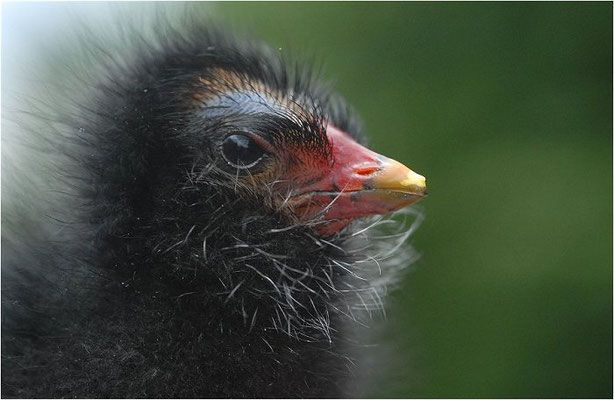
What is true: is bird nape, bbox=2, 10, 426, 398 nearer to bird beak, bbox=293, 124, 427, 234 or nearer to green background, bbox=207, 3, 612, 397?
bird beak, bbox=293, 124, 427, 234

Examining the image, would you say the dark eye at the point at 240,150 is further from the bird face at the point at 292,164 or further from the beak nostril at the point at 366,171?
the beak nostril at the point at 366,171

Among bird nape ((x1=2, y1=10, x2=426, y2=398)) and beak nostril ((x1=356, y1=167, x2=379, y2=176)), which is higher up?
beak nostril ((x1=356, y1=167, x2=379, y2=176))

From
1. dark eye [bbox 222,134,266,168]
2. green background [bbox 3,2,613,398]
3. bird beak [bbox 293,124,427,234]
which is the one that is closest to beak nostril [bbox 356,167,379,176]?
bird beak [bbox 293,124,427,234]

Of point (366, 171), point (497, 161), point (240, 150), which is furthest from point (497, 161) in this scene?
point (240, 150)

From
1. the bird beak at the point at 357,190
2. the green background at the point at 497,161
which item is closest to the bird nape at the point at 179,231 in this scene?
the bird beak at the point at 357,190

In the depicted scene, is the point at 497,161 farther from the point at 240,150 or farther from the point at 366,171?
the point at 240,150

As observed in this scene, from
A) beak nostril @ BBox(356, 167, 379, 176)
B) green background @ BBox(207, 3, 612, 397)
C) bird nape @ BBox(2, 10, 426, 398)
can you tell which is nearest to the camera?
bird nape @ BBox(2, 10, 426, 398)

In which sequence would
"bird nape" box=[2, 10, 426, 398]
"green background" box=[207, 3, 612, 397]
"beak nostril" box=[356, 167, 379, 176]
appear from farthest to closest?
"green background" box=[207, 3, 612, 397]
"beak nostril" box=[356, 167, 379, 176]
"bird nape" box=[2, 10, 426, 398]
